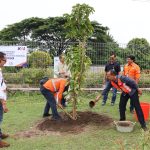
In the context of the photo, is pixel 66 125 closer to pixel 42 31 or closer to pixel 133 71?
pixel 133 71

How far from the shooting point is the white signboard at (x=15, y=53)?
15953 millimetres

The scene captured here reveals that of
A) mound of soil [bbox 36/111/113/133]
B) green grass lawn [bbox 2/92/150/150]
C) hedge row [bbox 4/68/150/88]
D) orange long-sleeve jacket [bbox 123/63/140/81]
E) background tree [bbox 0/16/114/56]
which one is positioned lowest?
green grass lawn [bbox 2/92/150/150]

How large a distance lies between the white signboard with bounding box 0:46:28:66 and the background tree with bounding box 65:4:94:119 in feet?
18.8

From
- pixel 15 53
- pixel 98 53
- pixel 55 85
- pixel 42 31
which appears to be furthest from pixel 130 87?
pixel 42 31

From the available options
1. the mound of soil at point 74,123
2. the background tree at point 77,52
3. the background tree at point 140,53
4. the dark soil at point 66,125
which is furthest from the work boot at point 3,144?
the background tree at point 140,53

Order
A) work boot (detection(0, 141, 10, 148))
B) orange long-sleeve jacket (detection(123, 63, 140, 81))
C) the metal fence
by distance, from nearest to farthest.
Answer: work boot (detection(0, 141, 10, 148)) < orange long-sleeve jacket (detection(123, 63, 140, 81)) < the metal fence

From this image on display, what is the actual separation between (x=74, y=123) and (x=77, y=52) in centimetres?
182

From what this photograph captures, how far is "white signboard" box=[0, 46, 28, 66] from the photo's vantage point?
16.0 meters

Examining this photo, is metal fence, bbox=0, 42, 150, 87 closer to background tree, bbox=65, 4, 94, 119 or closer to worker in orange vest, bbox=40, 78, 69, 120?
background tree, bbox=65, 4, 94, 119

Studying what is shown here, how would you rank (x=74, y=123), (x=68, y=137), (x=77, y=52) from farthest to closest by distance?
1. (x=77, y=52)
2. (x=74, y=123)
3. (x=68, y=137)

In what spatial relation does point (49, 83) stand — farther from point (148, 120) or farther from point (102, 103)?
point (102, 103)

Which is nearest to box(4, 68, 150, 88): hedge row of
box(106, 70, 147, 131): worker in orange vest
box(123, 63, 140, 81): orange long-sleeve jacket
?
box(123, 63, 140, 81): orange long-sleeve jacket

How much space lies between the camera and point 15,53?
52.4 ft

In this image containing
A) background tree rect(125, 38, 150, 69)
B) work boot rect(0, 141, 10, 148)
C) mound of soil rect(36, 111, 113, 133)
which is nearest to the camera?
work boot rect(0, 141, 10, 148)
